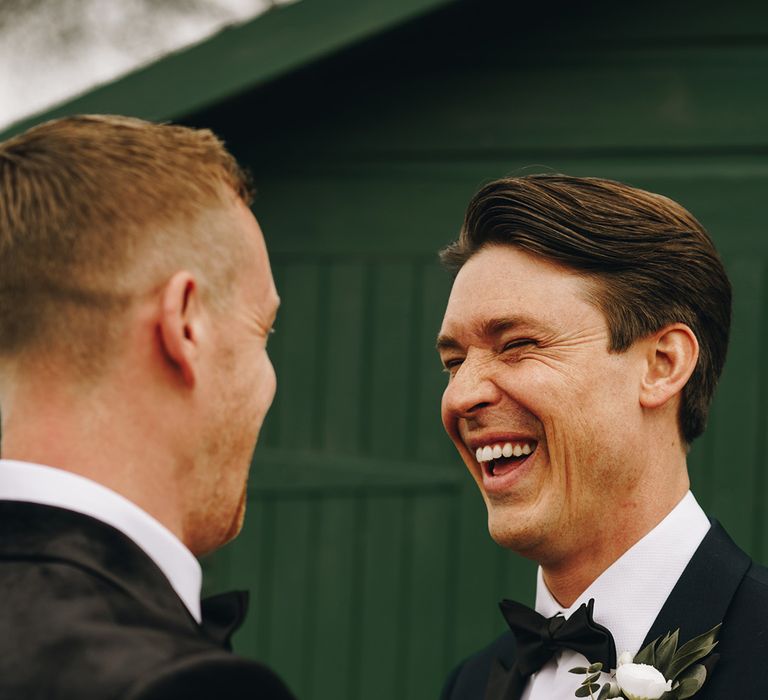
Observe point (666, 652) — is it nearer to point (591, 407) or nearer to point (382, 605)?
point (591, 407)

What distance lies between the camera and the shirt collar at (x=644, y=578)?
2471mm

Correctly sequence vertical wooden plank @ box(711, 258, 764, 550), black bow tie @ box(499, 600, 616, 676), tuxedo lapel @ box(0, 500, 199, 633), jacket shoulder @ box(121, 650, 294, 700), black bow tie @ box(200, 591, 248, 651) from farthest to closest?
vertical wooden plank @ box(711, 258, 764, 550)
black bow tie @ box(499, 600, 616, 676)
black bow tie @ box(200, 591, 248, 651)
tuxedo lapel @ box(0, 500, 199, 633)
jacket shoulder @ box(121, 650, 294, 700)

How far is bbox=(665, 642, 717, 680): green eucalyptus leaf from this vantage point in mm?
2234

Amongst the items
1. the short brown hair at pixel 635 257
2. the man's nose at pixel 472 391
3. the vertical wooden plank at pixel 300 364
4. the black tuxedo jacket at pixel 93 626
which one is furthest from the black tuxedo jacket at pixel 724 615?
the vertical wooden plank at pixel 300 364

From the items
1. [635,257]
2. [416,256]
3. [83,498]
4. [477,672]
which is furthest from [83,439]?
[416,256]

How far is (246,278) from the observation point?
174 cm

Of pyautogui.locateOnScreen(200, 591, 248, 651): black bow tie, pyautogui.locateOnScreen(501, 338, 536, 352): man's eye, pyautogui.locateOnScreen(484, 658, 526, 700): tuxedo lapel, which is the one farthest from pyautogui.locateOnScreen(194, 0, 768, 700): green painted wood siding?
pyautogui.locateOnScreen(200, 591, 248, 651): black bow tie

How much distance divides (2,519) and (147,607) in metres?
0.24

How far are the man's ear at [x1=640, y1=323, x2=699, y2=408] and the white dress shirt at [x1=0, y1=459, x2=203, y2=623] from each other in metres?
1.31

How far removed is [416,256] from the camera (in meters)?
4.99

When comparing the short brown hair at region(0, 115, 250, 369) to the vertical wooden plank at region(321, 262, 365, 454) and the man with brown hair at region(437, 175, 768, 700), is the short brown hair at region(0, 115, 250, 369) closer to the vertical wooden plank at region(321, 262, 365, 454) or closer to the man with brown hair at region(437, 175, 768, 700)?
the man with brown hair at region(437, 175, 768, 700)

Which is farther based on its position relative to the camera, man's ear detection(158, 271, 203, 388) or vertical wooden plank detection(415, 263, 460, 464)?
vertical wooden plank detection(415, 263, 460, 464)

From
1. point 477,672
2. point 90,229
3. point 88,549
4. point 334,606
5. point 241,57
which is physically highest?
Result: point 241,57

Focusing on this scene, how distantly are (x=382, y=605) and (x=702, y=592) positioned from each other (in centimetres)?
265
